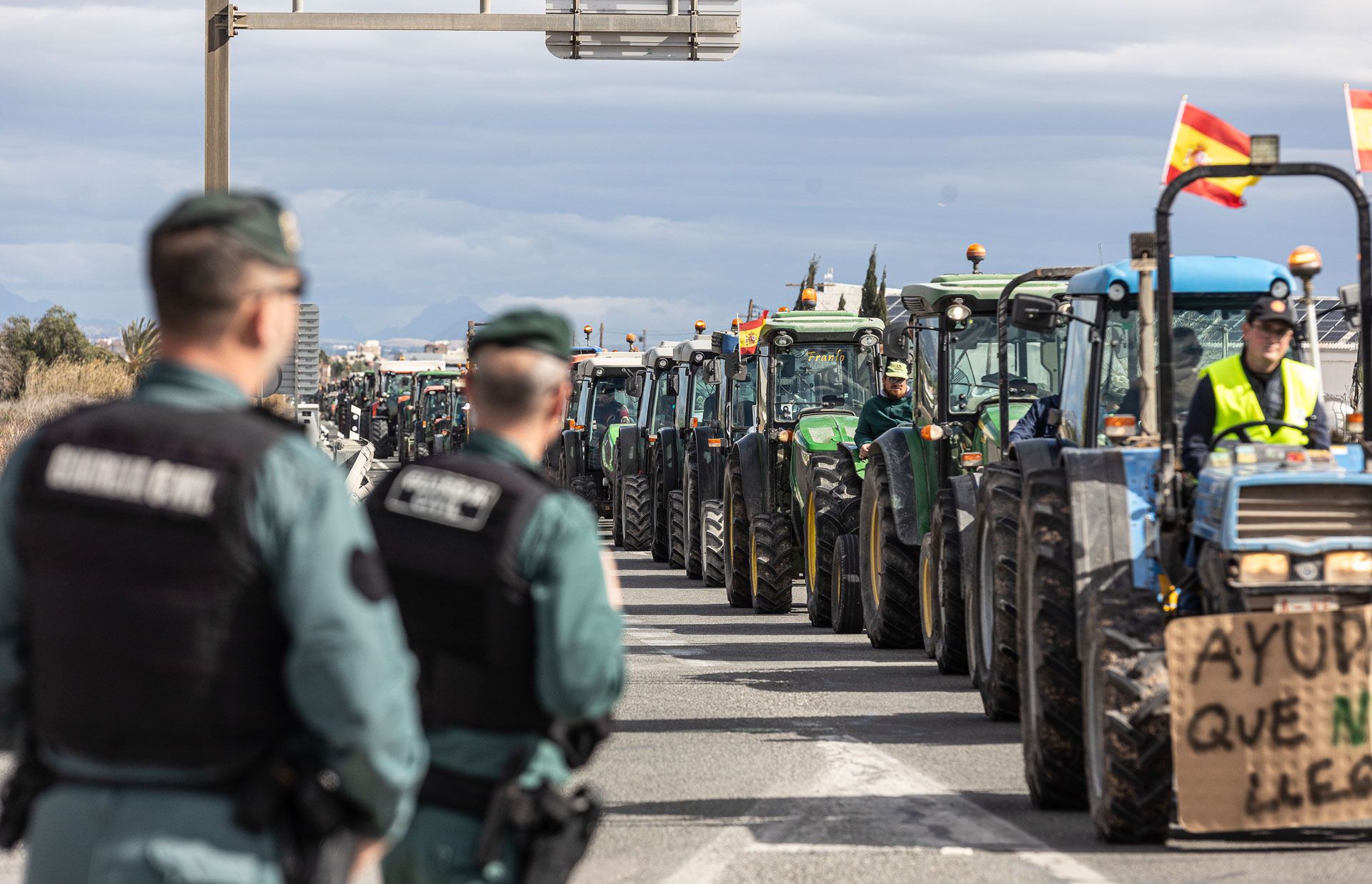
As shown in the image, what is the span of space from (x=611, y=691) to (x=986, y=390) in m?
10.6

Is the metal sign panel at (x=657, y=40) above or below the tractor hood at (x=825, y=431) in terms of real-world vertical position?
above

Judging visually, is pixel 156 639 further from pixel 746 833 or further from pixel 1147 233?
pixel 1147 233

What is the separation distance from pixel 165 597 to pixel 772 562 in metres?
15.0

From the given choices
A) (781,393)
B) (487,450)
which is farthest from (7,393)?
(487,450)

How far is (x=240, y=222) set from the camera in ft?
11.1

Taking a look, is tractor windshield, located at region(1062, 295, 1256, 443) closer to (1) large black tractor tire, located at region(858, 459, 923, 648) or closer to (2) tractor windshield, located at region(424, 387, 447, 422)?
(1) large black tractor tire, located at region(858, 459, 923, 648)

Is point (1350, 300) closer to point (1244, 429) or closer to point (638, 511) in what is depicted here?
point (1244, 429)

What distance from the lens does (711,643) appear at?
15828 mm

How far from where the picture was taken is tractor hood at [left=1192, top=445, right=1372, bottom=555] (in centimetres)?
776

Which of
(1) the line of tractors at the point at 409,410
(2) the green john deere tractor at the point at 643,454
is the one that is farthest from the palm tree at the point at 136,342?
(2) the green john deere tractor at the point at 643,454

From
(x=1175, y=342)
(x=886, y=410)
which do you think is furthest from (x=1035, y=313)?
(x=886, y=410)

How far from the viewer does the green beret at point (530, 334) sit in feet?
14.2

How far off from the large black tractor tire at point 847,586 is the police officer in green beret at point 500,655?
1175 cm

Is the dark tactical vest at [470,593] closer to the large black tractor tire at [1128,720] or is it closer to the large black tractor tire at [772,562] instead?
the large black tractor tire at [1128,720]
